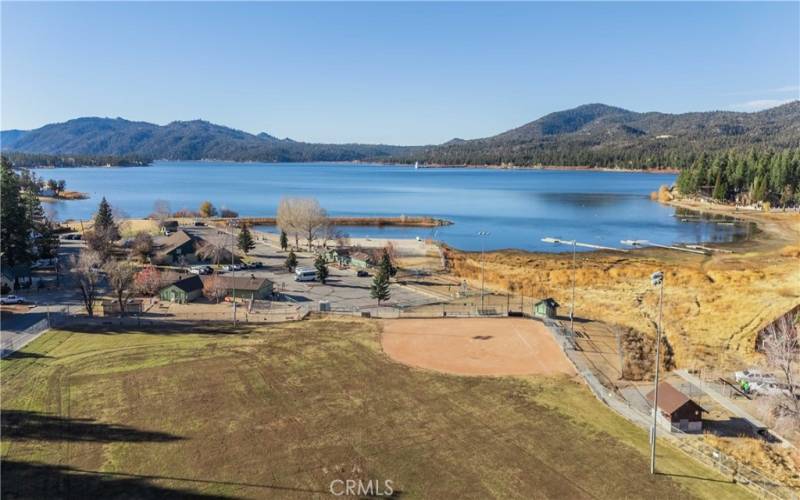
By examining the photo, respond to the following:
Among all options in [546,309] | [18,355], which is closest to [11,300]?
[18,355]

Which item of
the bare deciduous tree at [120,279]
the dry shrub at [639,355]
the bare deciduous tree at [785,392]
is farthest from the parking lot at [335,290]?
the bare deciduous tree at [785,392]

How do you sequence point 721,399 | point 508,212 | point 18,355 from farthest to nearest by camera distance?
1. point 508,212
2. point 18,355
3. point 721,399

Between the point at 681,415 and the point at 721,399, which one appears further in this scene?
the point at 721,399

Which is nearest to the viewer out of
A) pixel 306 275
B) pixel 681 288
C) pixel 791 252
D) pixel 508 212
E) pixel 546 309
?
pixel 546 309

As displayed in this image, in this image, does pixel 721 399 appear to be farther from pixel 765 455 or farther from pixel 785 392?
pixel 765 455

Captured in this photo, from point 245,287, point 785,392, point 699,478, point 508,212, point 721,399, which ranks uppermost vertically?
point 508,212

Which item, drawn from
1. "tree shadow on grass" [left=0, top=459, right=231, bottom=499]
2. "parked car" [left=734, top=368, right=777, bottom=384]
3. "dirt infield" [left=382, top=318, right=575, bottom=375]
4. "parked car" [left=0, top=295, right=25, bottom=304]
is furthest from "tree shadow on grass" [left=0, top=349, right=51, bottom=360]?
"parked car" [left=734, top=368, right=777, bottom=384]
